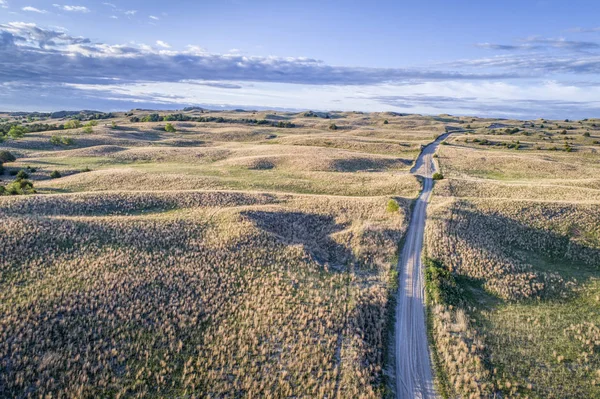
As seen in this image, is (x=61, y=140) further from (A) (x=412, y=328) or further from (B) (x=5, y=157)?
(A) (x=412, y=328)

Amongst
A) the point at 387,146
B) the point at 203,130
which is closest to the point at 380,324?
the point at 387,146

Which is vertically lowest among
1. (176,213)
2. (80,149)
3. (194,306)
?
(194,306)

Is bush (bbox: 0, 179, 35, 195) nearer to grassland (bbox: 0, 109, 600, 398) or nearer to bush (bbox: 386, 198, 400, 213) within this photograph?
grassland (bbox: 0, 109, 600, 398)

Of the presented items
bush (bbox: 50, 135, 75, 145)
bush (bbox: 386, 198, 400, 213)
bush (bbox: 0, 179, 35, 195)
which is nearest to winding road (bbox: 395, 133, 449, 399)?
bush (bbox: 386, 198, 400, 213)

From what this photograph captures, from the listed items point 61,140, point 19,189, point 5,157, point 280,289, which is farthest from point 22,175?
point 280,289

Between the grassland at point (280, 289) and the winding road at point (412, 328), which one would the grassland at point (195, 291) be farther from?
the winding road at point (412, 328)

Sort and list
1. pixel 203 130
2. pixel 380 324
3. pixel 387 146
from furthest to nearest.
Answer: pixel 203 130, pixel 387 146, pixel 380 324

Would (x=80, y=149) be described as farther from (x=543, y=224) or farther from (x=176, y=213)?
(x=543, y=224)
